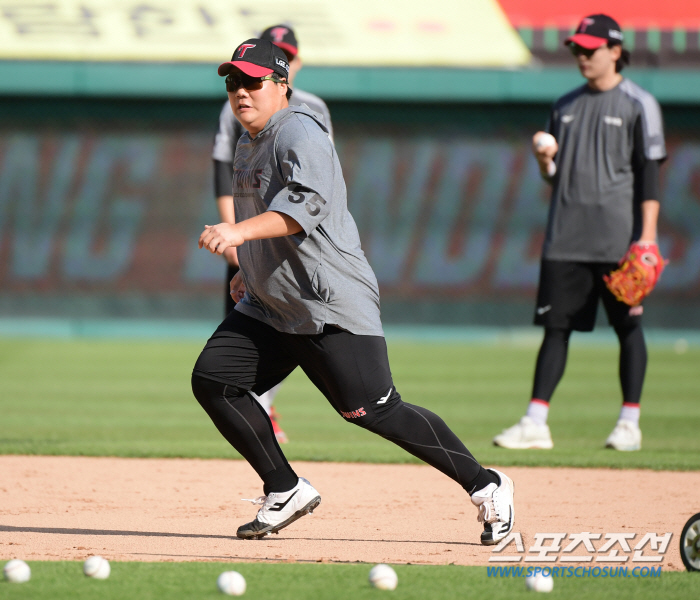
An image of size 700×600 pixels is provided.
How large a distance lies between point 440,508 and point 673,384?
7381mm

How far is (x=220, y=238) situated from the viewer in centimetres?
402

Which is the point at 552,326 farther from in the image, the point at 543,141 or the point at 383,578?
the point at 383,578

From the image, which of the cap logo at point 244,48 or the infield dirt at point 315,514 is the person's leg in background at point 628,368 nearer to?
the infield dirt at point 315,514

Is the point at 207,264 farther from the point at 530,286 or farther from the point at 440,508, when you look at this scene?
the point at 440,508

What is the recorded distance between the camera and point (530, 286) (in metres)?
20.0

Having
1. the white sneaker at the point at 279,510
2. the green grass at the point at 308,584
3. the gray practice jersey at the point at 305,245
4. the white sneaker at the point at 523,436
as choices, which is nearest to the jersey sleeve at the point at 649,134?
the white sneaker at the point at 523,436

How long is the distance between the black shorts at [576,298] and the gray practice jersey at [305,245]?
10.2 ft

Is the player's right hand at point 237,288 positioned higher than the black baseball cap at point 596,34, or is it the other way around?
A: the black baseball cap at point 596,34

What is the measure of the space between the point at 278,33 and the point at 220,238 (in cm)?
348

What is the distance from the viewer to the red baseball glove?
23.7ft

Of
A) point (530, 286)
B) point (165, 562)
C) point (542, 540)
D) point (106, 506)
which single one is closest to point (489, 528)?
point (542, 540)

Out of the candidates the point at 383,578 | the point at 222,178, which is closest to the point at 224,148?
the point at 222,178

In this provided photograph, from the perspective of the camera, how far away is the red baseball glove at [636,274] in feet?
23.7

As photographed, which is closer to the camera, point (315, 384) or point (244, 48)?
point (244, 48)
